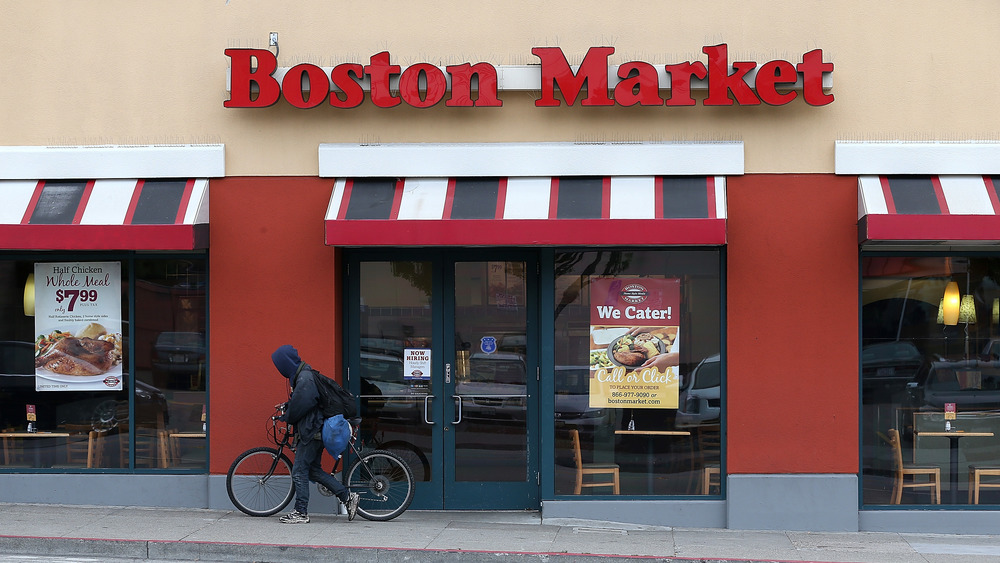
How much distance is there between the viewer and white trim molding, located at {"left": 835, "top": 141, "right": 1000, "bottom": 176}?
355 inches

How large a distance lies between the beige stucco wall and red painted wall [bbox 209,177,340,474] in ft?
1.11

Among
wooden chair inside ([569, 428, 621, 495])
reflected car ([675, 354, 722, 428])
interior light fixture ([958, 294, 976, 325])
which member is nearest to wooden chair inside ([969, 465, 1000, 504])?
interior light fixture ([958, 294, 976, 325])

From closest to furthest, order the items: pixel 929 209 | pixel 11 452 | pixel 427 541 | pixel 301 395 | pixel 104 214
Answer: pixel 427 541
pixel 301 395
pixel 929 209
pixel 104 214
pixel 11 452

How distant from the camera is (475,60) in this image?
9.48m

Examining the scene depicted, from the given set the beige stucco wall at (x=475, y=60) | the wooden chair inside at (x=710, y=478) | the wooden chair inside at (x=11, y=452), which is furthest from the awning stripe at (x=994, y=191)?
the wooden chair inside at (x=11, y=452)

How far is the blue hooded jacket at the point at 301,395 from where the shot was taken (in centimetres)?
860

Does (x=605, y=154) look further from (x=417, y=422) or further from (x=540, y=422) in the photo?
(x=417, y=422)

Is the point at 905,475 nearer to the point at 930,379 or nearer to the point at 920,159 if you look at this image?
the point at 930,379

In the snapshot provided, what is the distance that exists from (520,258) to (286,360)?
2635 millimetres

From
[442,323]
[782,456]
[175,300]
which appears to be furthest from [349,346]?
[782,456]

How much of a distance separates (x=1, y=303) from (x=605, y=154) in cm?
666

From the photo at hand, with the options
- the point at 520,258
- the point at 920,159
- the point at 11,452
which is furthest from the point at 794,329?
the point at 11,452

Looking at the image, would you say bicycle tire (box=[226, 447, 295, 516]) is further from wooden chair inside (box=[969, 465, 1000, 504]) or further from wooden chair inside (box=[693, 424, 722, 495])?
wooden chair inside (box=[969, 465, 1000, 504])

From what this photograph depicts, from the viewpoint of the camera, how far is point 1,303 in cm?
987
